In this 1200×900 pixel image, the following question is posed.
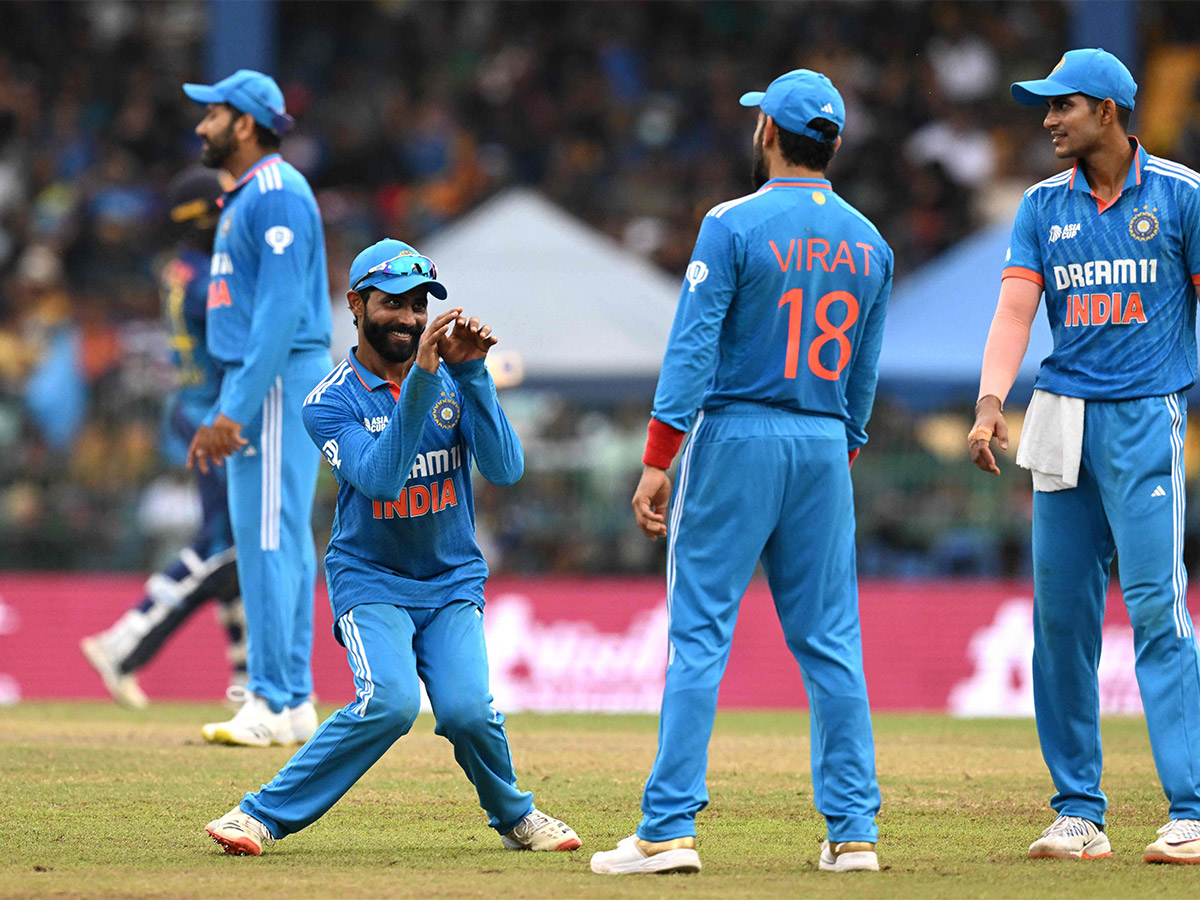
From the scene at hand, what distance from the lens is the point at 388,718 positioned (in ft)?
17.9

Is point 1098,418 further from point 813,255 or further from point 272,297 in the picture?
point 272,297

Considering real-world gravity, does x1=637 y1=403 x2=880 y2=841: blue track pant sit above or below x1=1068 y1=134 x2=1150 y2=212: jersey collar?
below

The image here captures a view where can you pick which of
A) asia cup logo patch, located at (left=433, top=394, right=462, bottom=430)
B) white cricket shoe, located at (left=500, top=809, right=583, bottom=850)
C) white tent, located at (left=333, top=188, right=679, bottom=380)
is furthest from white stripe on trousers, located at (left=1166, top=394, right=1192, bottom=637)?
white tent, located at (left=333, top=188, right=679, bottom=380)

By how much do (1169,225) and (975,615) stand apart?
23.3 feet

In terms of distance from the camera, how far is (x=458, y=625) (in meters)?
5.68

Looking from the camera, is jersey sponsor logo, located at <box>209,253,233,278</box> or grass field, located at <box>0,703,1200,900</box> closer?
grass field, located at <box>0,703,1200,900</box>

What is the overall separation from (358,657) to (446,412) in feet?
2.71

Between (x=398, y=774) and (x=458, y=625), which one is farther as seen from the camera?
(x=398, y=774)

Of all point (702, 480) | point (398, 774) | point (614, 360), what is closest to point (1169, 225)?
point (702, 480)

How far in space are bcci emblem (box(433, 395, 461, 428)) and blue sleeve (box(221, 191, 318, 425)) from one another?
2386 mm

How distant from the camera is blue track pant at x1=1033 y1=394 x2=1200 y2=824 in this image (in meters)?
5.64

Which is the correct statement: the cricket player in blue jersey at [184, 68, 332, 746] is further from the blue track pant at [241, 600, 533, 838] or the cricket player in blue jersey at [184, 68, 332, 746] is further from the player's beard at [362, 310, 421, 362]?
the blue track pant at [241, 600, 533, 838]

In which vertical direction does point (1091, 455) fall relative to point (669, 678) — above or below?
above

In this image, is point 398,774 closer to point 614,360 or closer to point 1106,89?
point 1106,89
